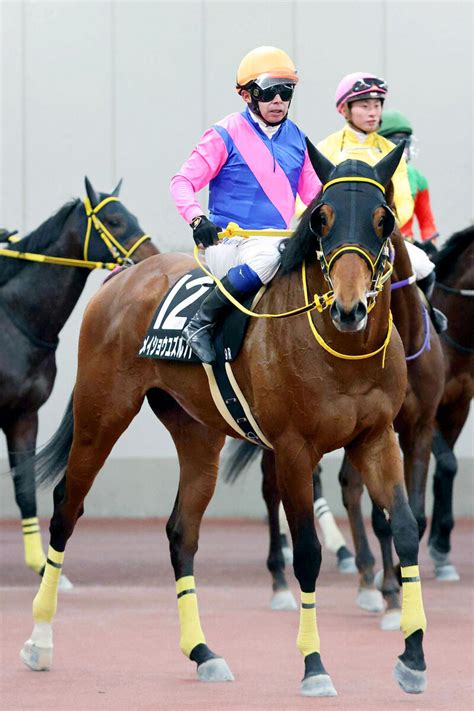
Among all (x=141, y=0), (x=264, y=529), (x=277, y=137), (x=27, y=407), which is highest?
(x=141, y=0)

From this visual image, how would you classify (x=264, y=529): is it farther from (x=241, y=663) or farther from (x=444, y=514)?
(x=241, y=663)

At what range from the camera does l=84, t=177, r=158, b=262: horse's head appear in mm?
9195

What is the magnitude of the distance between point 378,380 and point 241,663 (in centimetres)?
170

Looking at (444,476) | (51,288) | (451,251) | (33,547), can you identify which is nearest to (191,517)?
(33,547)

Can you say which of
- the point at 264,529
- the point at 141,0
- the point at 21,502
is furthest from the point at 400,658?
the point at 141,0

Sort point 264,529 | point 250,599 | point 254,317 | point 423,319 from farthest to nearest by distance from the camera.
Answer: point 264,529
point 250,599
point 423,319
point 254,317

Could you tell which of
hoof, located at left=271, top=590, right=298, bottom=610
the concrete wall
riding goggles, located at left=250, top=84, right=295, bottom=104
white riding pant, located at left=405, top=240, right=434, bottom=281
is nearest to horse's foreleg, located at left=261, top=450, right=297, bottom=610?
hoof, located at left=271, top=590, right=298, bottom=610

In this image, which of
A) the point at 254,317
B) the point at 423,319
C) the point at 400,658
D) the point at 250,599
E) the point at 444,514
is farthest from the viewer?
the point at 444,514

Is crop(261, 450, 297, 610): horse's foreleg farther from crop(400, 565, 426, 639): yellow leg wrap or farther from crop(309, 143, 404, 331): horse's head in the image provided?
crop(309, 143, 404, 331): horse's head

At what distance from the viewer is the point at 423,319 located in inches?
304

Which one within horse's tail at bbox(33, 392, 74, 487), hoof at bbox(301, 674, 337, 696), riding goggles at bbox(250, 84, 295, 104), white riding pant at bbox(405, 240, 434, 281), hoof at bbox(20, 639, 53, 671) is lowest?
hoof at bbox(20, 639, 53, 671)

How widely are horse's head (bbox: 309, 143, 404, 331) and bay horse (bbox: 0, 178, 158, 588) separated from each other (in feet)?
12.3

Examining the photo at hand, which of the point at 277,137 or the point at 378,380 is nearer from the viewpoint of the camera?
the point at 378,380

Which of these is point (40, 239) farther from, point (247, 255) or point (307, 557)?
point (307, 557)
